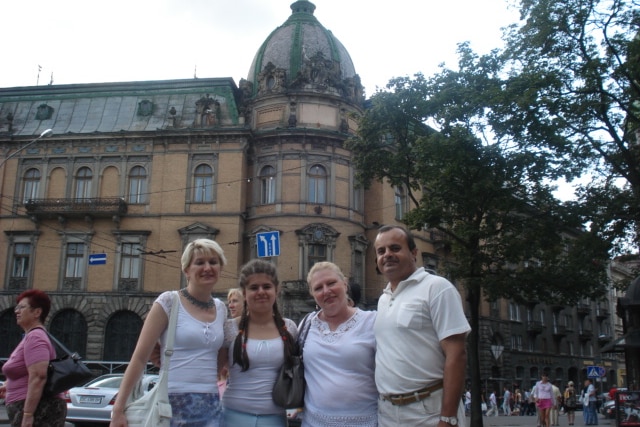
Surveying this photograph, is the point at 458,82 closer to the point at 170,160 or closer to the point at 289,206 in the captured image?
the point at 289,206

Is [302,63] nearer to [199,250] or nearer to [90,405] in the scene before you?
[90,405]

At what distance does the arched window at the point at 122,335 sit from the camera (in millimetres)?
34812

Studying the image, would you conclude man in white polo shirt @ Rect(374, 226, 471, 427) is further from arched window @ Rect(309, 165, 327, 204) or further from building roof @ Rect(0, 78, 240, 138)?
building roof @ Rect(0, 78, 240, 138)

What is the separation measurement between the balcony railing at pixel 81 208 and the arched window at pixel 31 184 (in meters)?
1.26

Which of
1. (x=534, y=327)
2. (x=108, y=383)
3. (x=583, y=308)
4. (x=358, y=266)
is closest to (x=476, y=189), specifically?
(x=108, y=383)

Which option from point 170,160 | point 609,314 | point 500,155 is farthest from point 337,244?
point 609,314

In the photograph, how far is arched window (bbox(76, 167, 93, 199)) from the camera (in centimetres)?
3722

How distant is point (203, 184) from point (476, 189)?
805 inches

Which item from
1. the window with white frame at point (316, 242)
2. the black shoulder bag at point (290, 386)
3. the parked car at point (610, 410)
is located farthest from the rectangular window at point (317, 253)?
the black shoulder bag at point (290, 386)

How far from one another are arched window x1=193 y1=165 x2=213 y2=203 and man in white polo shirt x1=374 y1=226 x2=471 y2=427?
32415mm

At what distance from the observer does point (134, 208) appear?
3662 cm

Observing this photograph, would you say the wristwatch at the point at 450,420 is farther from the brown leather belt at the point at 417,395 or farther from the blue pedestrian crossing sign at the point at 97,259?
the blue pedestrian crossing sign at the point at 97,259

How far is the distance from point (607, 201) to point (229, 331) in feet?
56.2

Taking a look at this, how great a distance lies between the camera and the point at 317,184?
36.0 m
